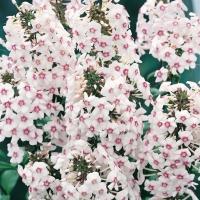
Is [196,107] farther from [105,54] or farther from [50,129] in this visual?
[50,129]

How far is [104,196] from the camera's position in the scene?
1.27 meters

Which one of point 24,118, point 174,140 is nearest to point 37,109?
point 24,118

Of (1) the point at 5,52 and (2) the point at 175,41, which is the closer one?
(2) the point at 175,41

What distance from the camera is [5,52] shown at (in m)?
2.07

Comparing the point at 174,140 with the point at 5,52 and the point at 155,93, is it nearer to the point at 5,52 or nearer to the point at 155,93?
the point at 155,93

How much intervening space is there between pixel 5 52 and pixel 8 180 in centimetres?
55

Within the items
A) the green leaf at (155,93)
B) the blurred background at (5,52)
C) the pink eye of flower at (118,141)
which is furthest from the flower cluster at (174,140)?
Result: the blurred background at (5,52)

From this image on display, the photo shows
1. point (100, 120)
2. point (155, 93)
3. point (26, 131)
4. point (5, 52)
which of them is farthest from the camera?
point (5, 52)

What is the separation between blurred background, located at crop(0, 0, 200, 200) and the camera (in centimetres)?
203

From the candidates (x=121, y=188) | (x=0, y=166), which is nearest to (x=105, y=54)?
(x=121, y=188)

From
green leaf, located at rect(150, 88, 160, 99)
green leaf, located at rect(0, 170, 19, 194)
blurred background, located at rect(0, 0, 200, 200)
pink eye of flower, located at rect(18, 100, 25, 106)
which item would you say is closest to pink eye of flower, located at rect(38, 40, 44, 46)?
pink eye of flower, located at rect(18, 100, 25, 106)

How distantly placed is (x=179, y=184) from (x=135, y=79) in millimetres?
320

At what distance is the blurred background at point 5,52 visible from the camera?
2.03 metres

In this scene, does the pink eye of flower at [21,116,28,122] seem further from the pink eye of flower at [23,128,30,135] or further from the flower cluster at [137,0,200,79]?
the flower cluster at [137,0,200,79]
